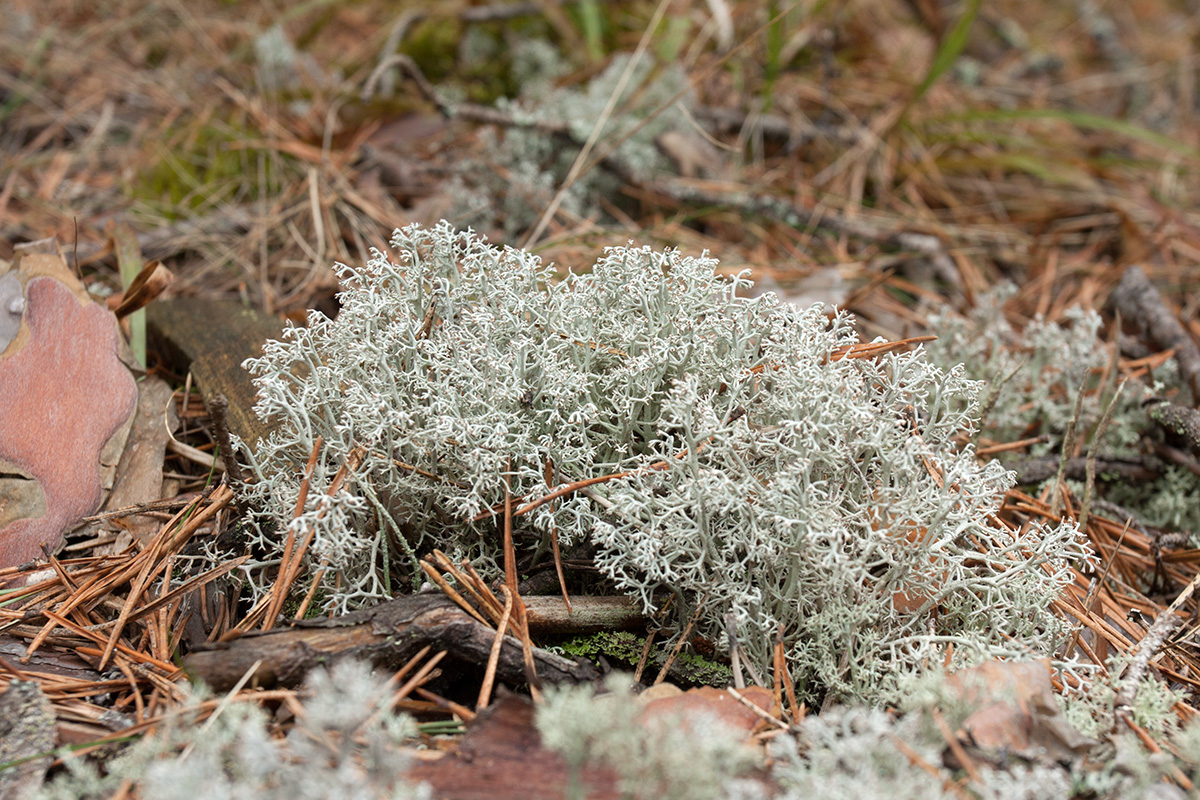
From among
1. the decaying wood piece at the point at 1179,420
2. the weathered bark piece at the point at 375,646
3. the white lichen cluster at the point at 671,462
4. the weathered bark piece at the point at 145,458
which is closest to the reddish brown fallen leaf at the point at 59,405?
the weathered bark piece at the point at 145,458

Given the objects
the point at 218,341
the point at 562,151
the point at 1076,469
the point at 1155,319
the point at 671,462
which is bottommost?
the point at 1076,469

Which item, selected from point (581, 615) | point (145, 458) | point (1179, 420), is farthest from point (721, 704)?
point (1179, 420)

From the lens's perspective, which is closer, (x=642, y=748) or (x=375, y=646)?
(x=642, y=748)

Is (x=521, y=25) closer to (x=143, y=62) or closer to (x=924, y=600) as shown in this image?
(x=143, y=62)

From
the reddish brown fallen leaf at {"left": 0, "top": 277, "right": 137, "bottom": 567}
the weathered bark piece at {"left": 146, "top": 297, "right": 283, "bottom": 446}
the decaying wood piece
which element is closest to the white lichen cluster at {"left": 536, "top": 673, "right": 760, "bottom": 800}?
the weathered bark piece at {"left": 146, "top": 297, "right": 283, "bottom": 446}

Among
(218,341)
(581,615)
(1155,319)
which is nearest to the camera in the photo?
(581,615)

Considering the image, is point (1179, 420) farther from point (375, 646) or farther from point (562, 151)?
point (562, 151)

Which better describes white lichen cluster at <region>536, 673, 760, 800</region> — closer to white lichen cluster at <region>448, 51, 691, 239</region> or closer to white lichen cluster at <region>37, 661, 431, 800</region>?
white lichen cluster at <region>37, 661, 431, 800</region>

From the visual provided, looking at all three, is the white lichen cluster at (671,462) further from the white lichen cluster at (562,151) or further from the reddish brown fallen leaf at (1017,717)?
the white lichen cluster at (562,151)
